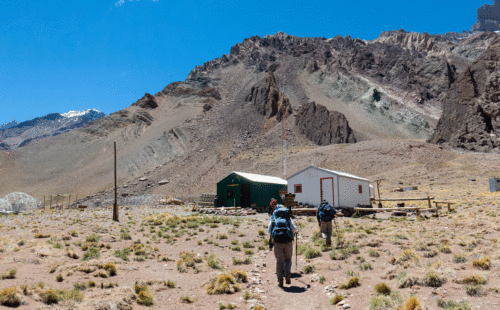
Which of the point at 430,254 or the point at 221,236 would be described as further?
the point at 221,236

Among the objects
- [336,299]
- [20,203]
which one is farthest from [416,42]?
[336,299]

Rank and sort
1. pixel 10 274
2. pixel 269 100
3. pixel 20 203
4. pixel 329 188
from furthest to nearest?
pixel 269 100
pixel 20 203
pixel 329 188
pixel 10 274

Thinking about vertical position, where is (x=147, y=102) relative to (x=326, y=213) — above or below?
above

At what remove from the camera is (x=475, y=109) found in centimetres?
6438

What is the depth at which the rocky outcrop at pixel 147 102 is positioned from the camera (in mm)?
111500

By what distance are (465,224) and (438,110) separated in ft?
354

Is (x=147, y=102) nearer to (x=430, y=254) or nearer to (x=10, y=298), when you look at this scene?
(x=430, y=254)

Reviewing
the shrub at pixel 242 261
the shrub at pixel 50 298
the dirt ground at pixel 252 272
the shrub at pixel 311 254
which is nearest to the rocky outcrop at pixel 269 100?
the dirt ground at pixel 252 272

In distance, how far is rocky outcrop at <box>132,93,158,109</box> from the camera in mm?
111500

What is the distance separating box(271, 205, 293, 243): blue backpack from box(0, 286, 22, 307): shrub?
531 cm

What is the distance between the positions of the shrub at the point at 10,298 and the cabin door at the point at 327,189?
2361cm

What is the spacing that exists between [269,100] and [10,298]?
90162mm

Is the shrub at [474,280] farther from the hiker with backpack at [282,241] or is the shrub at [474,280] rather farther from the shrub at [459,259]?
the hiker with backpack at [282,241]

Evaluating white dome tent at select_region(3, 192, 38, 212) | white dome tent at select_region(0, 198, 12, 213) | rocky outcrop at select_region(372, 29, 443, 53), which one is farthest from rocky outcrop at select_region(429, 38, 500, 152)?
rocky outcrop at select_region(372, 29, 443, 53)
